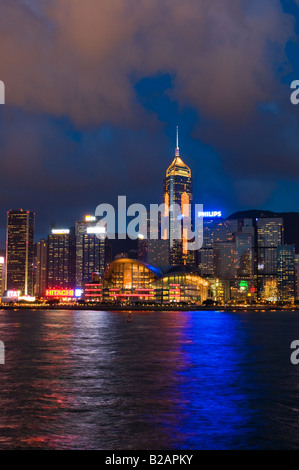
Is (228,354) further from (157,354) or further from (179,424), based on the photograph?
(179,424)

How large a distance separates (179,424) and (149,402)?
239 inches

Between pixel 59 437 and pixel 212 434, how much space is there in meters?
7.58

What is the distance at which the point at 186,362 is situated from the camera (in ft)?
176

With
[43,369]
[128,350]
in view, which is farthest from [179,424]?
[128,350]

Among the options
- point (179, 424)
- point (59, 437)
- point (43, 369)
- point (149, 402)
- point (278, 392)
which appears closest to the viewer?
point (59, 437)

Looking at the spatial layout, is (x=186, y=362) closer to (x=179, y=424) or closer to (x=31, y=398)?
(x=31, y=398)

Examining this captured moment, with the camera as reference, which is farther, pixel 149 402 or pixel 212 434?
pixel 149 402

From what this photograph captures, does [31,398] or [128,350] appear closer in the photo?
[31,398]

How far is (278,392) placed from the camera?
3728cm
